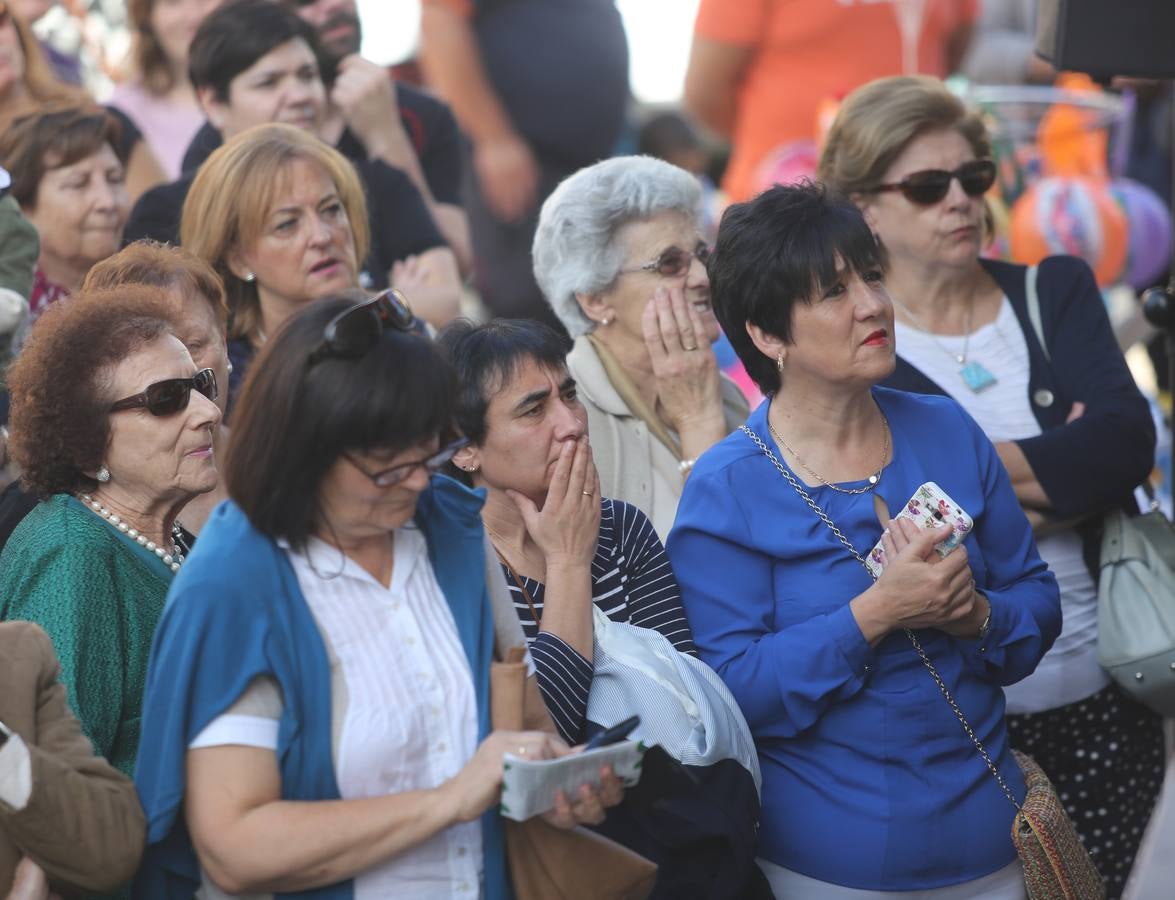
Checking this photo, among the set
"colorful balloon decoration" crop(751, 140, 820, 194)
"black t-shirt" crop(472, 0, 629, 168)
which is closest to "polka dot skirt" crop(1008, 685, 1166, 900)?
"colorful balloon decoration" crop(751, 140, 820, 194)

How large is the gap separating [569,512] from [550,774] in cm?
80

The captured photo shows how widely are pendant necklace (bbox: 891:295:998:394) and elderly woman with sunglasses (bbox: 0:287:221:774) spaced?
178 cm

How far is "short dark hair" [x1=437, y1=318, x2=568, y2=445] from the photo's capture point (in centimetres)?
299

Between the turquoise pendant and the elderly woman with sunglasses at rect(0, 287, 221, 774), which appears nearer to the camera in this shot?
the elderly woman with sunglasses at rect(0, 287, 221, 774)

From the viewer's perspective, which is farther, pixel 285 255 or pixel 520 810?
pixel 285 255

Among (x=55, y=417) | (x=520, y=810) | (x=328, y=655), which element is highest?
(x=55, y=417)

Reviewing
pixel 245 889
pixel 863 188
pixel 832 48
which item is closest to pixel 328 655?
pixel 245 889

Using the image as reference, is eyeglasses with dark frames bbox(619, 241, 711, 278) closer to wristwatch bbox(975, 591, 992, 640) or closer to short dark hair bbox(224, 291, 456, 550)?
wristwatch bbox(975, 591, 992, 640)

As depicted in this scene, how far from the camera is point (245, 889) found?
7.08 ft

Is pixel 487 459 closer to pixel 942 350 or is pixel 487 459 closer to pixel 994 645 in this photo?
pixel 994 645

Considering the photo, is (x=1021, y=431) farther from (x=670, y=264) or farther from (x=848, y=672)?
(x=848, y=672)

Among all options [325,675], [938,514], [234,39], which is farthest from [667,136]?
[325,675]

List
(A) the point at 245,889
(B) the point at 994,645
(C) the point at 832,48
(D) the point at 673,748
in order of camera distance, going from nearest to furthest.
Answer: (A) the point at 245,889 < (D) the point at 673,748 < (B) the point at 994,645 < (C) the point at 832,48

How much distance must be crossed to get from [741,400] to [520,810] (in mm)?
1907
